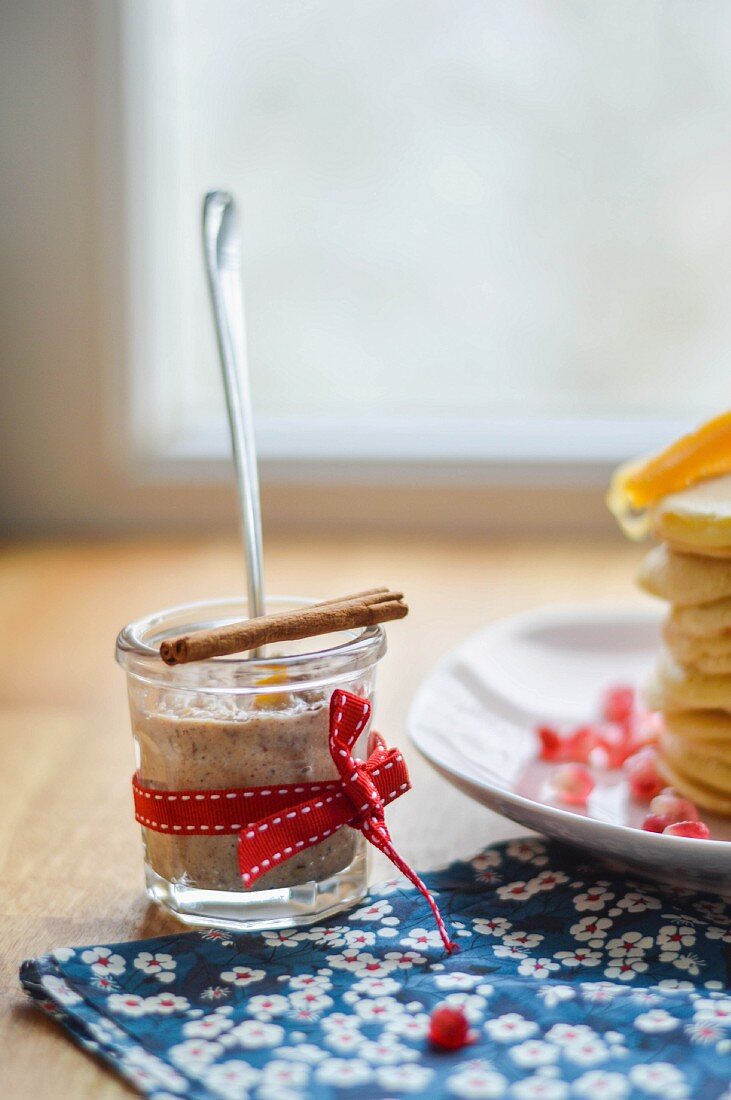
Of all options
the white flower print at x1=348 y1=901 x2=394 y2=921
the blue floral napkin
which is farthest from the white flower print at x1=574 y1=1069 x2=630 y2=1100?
the white flower print at x1=348 y1=901 x2=394 y2=921

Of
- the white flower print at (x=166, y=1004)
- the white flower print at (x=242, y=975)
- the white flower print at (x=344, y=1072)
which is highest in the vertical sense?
the white flower print at (x=166, y=1004)

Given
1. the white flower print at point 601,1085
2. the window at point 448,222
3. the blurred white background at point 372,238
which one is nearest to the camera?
the white flower print at point 601,1085

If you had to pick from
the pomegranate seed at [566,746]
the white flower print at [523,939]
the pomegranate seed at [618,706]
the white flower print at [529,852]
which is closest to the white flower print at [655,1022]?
the white flower print at [523,939]

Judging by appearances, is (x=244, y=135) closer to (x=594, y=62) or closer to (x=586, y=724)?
(x=594, y=62)

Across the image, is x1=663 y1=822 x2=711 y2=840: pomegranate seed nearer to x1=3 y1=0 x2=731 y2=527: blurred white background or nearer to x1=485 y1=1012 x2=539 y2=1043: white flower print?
x1=485 y1=1012 x2=539 y2=1043: white flower print

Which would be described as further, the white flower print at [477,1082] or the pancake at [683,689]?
the pancake at [683,689]

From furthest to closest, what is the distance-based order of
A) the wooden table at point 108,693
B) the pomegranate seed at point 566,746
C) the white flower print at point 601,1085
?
the pomegranate seed at point 566,746 → the wooden table at point 108,693 → the white flower print at point 601,1085

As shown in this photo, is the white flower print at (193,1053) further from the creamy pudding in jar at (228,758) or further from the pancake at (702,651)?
the pancake at (702,651)

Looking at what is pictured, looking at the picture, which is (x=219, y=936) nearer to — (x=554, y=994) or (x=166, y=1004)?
(x=166, y=1004)
